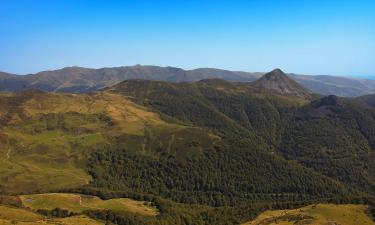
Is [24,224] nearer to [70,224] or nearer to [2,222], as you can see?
[2,222]

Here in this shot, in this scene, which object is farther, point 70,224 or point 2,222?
point 70,224

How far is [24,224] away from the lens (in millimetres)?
180125

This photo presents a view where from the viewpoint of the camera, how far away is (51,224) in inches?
7421

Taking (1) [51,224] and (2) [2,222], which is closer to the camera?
(2) [2,222]

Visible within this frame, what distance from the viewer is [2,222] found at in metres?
172

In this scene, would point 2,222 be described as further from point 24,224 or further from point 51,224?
point 51,224

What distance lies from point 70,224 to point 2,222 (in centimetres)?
3482

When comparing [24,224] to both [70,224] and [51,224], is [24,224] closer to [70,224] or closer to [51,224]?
[51,224]

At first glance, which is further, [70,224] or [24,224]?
[70,224]

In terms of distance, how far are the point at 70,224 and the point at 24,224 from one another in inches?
962

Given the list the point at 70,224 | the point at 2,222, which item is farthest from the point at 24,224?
the point at 70,224

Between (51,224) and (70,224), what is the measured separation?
41.0 ft

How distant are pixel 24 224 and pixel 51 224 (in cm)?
1232

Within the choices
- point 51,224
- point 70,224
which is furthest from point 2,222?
point 70,224
